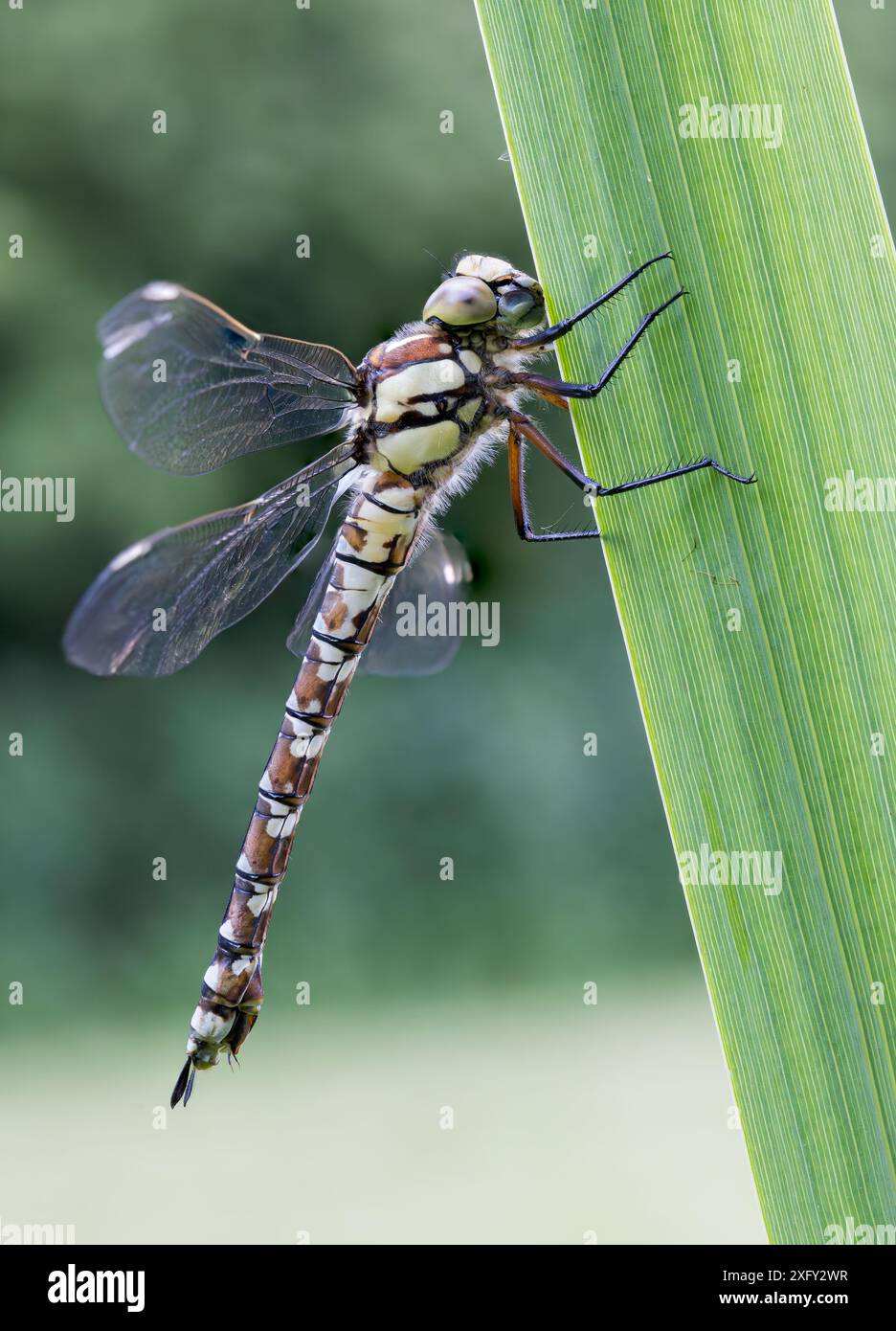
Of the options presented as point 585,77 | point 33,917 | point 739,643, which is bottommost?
point 739,643

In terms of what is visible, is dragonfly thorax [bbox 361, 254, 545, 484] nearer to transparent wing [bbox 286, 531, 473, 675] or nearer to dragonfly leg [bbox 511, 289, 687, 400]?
dragonfly leg [bbox 511, 289, 687, 400]

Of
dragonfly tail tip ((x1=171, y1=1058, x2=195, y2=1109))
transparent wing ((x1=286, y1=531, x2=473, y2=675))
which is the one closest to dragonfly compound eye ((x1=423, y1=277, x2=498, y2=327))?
transparent wing ((x1=286, y1=531, x2=473, y2=675))

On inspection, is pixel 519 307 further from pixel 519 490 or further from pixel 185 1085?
pixel 185 1085

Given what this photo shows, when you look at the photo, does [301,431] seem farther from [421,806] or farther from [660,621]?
[421,806]

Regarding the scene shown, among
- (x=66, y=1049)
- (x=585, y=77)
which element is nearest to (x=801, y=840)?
(x=585, y=77)

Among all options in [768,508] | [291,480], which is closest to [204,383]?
[291,480]

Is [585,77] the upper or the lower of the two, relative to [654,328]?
upper

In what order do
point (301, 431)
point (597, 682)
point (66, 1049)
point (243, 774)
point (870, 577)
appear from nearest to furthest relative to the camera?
point (870, 577) < point (301, 431) < point (66, 1049) < point (243, 774) < point (597, 682)
